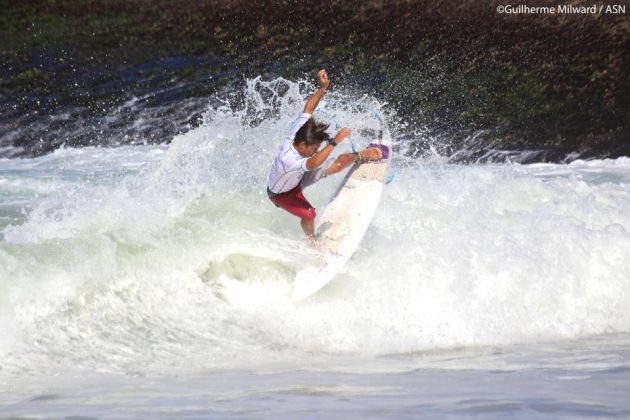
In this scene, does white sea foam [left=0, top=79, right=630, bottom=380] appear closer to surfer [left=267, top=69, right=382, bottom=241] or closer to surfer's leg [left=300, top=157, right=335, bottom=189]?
surfer [left=267, top=69, right=382, bottom=241]

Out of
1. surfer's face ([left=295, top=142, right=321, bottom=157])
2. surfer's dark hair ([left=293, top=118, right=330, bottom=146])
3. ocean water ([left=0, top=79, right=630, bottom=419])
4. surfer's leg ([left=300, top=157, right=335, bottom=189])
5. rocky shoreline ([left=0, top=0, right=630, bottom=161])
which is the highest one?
rocky shoreline ([left=0, top=0, right=630, bottom=161])

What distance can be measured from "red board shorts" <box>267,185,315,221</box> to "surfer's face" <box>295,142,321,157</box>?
1.65ft

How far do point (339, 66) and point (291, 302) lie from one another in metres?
17.5

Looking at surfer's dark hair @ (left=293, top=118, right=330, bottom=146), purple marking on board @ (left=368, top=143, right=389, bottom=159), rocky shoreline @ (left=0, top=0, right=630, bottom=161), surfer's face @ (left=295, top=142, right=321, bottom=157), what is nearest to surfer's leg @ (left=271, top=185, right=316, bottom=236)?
surfer's face @ (left=295, top=142, right=321, bottom=157)

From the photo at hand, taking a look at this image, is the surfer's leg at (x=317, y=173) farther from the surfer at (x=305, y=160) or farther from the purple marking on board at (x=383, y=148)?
the purple marking on board at (x=383, y=148)

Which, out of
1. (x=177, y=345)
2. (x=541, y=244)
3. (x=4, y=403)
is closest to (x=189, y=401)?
(x=4, y=403)

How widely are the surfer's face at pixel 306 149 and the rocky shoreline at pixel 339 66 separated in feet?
38.4

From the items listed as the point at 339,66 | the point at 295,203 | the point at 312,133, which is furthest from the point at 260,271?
the point at 339,66

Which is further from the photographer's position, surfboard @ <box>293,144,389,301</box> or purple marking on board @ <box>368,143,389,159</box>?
purple marking on board @ <box>368,143,389,159</box>

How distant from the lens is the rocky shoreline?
22578 millimetres

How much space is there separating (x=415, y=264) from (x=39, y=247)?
332 centimetres

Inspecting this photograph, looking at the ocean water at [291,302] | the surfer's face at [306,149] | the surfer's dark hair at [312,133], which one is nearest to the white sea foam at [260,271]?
the ocean water at [291,302]

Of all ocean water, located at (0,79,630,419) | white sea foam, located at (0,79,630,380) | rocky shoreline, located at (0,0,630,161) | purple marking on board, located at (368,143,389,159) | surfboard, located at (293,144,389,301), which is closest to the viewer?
ocean water, located at (0,79,630,419)

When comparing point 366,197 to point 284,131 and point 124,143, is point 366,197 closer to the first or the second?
point 284,131
